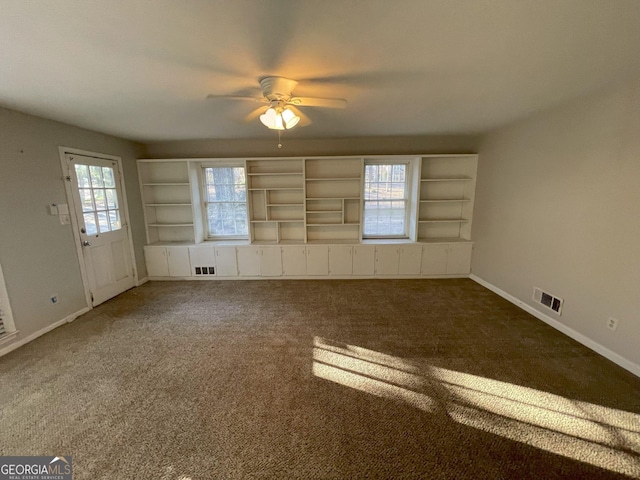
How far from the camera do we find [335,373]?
2.21 metres

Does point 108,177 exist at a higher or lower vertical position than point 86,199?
higher

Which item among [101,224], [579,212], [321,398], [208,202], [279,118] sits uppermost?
[279,118]

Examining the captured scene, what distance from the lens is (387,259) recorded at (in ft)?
14.7

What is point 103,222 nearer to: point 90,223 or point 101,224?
point 101,224

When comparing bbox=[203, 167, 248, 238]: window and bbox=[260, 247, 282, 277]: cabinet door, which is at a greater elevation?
bbox=[203, 167, 248, 238]: window

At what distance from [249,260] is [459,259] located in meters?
3.71

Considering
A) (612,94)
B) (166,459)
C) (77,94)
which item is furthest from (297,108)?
(166,459)

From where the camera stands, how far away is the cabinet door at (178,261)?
4.51 meters

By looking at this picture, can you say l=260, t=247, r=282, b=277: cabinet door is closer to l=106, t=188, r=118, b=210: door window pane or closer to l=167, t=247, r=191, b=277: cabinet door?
l=167, t=247, r=191, b=277: cabinet door

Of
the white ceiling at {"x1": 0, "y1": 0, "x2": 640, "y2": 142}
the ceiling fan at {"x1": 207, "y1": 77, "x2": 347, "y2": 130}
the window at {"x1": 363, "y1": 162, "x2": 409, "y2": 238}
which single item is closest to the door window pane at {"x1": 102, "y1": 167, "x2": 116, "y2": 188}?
the white ceiling at {"x1": 0, "y1": 0, "x2": 640, "y2": 142}

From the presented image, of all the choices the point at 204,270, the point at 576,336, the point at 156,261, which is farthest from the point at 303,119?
the point at 576,336

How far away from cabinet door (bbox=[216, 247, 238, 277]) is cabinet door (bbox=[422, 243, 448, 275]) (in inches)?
132

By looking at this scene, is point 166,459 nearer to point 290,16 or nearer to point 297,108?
point 290,16

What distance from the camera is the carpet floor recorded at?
1.48 metres
